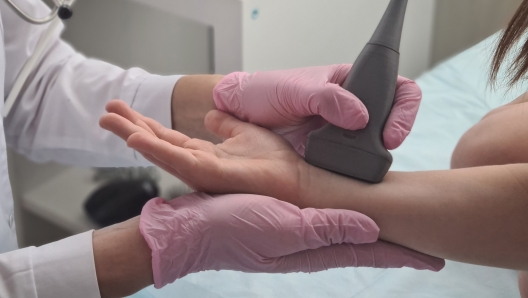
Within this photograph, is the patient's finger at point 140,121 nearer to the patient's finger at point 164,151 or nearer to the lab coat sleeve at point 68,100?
the patient's finger at point 164,151

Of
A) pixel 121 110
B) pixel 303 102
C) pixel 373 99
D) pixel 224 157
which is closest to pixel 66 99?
pixel 121 110

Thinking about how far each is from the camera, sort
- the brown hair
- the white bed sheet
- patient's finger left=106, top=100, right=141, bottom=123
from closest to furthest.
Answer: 1. the brown hair
2. patient's finger left=106, top=100, right=141, bottom=123
3. the white bed sheet

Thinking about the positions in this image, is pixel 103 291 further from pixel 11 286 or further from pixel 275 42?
pixel 275 42

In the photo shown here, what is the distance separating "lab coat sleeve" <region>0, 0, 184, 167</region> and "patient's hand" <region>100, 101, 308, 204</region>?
0.22m

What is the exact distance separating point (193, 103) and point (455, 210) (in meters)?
0.52

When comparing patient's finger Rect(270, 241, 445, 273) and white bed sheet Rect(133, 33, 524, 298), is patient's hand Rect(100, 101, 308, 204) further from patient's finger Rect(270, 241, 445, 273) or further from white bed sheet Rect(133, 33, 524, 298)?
white bed sheet Rect(133, 33, 524, 298)

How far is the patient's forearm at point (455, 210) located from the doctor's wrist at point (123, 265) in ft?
0.81

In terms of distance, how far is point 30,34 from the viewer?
3.34 ft

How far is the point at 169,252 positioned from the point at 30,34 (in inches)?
24.1

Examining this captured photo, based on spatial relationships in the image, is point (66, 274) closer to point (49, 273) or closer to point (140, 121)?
point (49, 273)

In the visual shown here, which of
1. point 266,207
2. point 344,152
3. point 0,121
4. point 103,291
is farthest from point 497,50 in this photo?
point 0,121

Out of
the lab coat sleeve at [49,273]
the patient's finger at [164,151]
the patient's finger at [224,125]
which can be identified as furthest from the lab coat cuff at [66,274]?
the patient's finger at [224,125]

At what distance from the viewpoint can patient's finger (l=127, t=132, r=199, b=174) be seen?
68cm

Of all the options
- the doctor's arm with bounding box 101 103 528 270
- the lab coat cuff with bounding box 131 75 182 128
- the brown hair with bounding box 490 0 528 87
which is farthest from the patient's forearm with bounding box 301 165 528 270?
the lab coat cuff with bounding box 131 75 182 128
